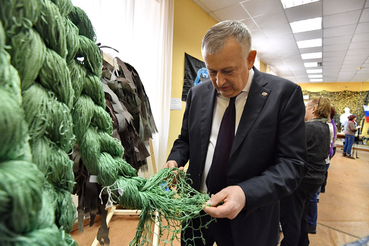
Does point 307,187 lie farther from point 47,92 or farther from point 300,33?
point 300,33

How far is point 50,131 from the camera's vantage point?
0.99ft

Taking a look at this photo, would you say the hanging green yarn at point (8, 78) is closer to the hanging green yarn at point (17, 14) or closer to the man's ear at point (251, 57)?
the hanging green yarn at point (17, 14)

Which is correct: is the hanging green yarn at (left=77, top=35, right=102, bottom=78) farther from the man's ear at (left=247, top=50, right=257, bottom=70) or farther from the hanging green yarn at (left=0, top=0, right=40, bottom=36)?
the man's ear at (left=247, top=50, right=257, bottom=70)

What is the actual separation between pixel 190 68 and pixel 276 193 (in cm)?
278

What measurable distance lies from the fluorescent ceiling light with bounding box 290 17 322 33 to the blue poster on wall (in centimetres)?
232

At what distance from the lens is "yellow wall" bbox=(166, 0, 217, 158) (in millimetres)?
2947

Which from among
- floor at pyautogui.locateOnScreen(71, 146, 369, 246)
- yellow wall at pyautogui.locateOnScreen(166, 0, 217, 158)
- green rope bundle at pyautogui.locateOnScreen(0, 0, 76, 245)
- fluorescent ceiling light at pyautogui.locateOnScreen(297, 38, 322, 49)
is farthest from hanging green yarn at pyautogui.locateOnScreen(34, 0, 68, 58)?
fluorescent ceiling light at pyautogui.locateOnScreen(297, 38, 322, 49)

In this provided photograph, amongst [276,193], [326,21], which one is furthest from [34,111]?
[326,21]

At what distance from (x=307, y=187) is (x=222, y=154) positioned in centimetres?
136

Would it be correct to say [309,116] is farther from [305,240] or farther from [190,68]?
[190,68]

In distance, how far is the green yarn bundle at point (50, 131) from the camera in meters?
0.19

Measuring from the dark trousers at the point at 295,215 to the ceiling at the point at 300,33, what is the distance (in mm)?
3095

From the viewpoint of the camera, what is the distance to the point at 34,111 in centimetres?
27

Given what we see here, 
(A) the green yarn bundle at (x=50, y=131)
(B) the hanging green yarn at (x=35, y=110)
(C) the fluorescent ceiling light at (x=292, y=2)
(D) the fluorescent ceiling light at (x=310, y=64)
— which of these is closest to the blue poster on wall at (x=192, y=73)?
(C) the fluorescent ceiling light at (x=292, y=2)
